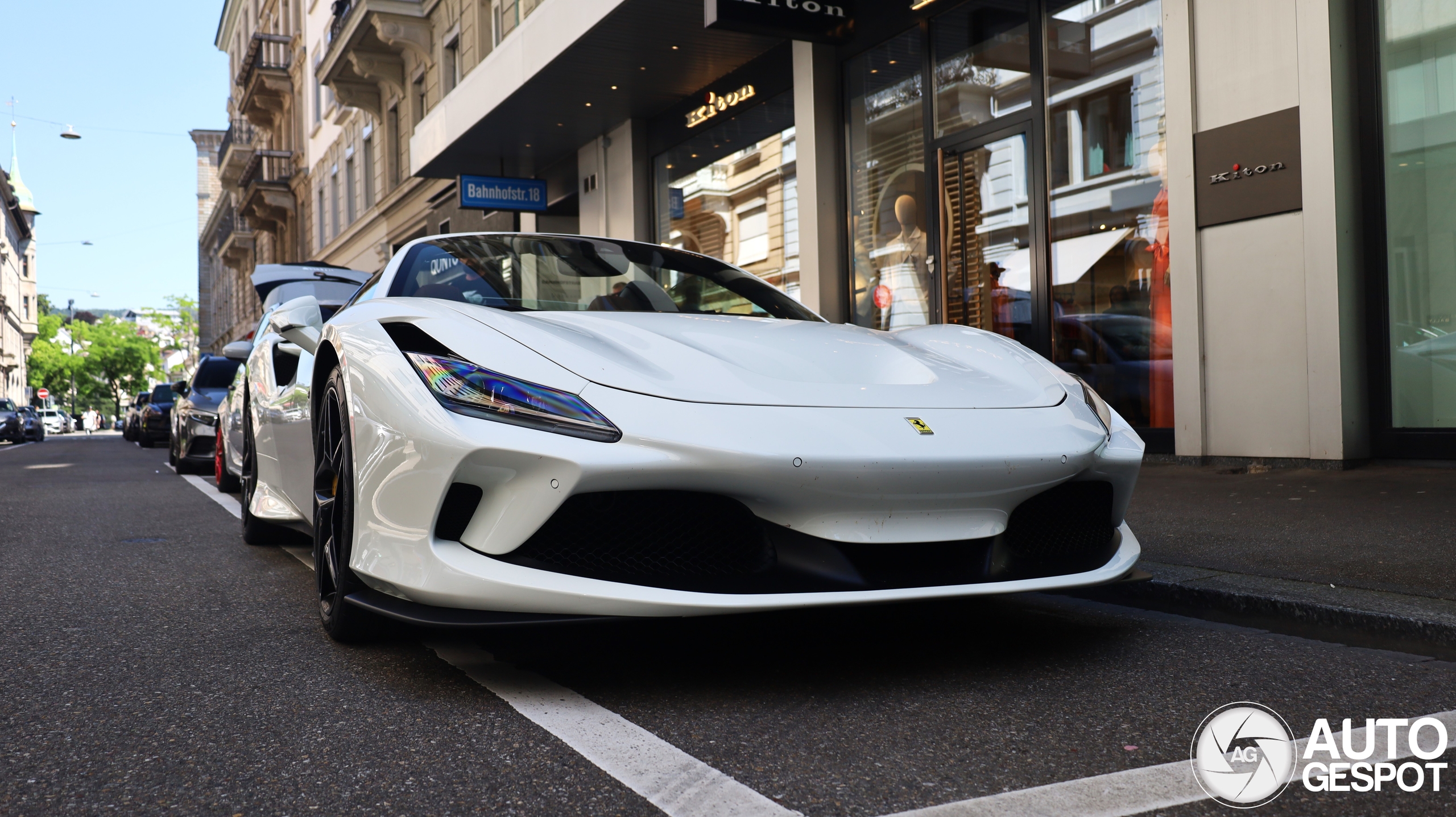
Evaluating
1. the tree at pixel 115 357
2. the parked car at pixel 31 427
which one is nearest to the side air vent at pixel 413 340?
the parked car at pixel 31 427

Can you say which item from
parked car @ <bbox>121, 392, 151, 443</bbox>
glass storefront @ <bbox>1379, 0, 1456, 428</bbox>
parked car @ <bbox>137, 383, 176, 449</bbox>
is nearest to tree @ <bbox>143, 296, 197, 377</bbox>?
parked car @ <bbox>121, 392, 151, 443</bbox>

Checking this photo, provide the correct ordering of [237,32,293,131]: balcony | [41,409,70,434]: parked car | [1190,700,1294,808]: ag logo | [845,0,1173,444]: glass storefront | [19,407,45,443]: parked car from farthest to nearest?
[41,409,70,434]: parked car < [237,32,293,131]: balcony < [19,407,45,443]: parked car < [845,0,1173,444]: glass storefront < [1190,700,1294,808]: ag logo

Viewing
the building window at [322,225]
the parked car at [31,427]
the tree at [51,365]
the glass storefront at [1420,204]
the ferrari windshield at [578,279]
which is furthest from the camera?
the tree at [51,365]

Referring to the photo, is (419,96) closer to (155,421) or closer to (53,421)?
(155,421)

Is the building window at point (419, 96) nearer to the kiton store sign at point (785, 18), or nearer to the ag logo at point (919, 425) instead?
the kiton store sign at point (785, 18)

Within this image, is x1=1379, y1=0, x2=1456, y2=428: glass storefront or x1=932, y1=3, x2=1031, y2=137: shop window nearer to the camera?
x1=1379, y1=0, x2=1456, y2=428: glass storefront

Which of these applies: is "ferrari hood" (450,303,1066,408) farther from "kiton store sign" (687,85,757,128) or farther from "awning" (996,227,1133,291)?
"kiton store sign" (687,85,757,128)

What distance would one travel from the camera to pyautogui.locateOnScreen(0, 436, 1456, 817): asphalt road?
1952mm

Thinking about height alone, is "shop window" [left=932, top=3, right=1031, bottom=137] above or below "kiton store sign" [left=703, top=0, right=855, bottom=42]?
below

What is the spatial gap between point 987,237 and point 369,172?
20.6 metres

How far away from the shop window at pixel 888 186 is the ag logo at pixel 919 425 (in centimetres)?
713

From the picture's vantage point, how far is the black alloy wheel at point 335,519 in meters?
2.94

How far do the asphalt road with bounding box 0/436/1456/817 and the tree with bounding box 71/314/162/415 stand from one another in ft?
294

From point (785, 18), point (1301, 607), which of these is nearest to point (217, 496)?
point (785, 18)
